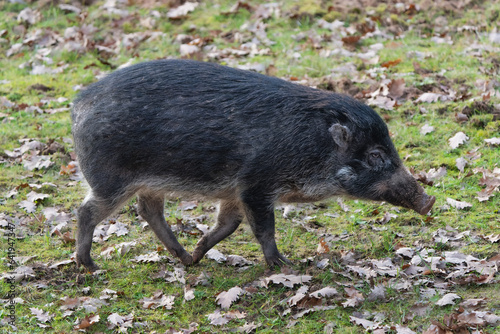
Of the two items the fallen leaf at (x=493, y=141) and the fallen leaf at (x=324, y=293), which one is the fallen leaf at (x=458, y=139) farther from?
the fallen leaf at (x=324, y=293)

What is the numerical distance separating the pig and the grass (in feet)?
1.54

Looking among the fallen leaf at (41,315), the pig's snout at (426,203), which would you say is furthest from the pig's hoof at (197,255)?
the pig's snout at (426,203)

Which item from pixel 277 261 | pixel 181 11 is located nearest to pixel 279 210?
pixel 277 261

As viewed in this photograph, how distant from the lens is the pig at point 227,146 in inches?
213

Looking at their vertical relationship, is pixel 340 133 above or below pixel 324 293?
above

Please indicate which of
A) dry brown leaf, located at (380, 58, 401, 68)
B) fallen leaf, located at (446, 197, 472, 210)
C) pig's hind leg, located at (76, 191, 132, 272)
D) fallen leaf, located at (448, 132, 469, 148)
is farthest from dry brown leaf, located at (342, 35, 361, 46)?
pig's hind leg, located at (76, 191, 132, 272)

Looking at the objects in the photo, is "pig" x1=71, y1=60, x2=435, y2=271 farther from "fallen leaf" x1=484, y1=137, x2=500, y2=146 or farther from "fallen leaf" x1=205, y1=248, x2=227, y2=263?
"fallen leaf" x1=484, y1=137, x2=500, y2=146

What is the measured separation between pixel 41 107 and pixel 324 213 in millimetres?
4789

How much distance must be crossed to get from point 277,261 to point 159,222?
1.18 m

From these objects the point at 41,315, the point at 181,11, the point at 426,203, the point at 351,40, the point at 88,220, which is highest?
the point at 426,203

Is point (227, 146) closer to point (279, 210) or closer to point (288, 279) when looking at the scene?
point (288, 279)

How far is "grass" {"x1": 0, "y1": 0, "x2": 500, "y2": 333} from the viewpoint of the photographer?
4.97m

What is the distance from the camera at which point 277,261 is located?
18.7 feet

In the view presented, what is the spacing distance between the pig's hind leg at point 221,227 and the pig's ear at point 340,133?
3.65ft
